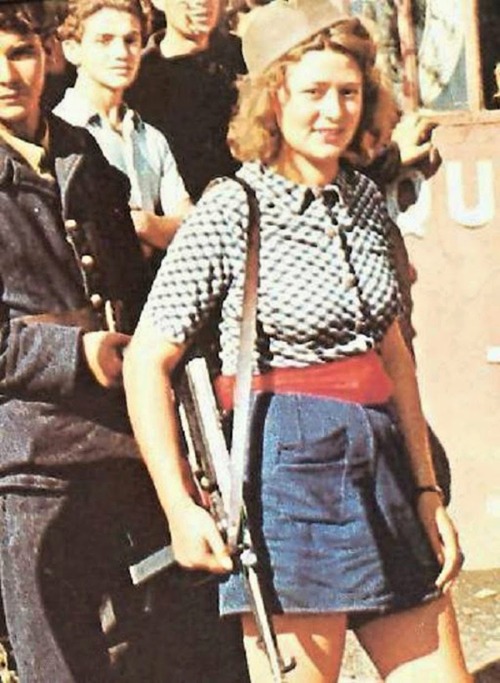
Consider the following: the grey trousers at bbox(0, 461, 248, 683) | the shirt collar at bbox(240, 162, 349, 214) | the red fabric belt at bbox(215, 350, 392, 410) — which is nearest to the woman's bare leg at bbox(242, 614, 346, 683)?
the grey trousers at bbox(0, 461, 248, 683)

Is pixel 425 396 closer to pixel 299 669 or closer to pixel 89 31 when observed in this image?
pixel 299 669

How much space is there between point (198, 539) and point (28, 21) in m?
1.11

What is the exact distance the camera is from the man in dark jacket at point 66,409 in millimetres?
2396

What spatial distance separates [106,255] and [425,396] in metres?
0.72

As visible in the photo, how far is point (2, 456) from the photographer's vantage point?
2.46 m

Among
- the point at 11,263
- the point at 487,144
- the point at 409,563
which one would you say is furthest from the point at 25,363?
the point at 487,144

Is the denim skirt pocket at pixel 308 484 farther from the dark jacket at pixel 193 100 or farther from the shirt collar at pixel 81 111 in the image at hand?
the shirt collar at pixel 81 111

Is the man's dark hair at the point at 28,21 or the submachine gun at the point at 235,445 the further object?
the man's dark hair at the point at 28,21

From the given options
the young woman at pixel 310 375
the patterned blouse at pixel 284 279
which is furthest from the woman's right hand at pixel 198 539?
the patterned blouse at pixel 284 279

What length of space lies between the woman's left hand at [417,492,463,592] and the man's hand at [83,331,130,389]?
2.17 ft

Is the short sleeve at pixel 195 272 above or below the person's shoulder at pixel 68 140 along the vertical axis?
below

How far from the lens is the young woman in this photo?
2.31 metres

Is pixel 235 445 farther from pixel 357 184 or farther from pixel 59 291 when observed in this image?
pixel 357 184

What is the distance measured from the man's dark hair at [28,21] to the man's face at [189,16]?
0.76 ft
